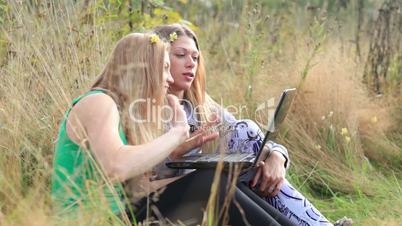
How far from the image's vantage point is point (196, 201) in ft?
9.46

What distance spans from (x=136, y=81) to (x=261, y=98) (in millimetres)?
2199

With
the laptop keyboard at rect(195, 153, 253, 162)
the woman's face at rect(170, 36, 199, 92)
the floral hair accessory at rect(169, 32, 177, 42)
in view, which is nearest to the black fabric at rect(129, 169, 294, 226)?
the laptop keyboard at rect(195, 153, 253, 162)

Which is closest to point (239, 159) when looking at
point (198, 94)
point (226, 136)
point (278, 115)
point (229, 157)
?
point (229, 157)

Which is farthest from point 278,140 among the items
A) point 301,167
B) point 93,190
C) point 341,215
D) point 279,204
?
point 93,190

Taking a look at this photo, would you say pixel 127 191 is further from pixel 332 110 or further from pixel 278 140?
pixel 332 110

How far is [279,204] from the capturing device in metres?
3.36

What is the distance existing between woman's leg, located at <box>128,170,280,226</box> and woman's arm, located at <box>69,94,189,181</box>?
0.62 feet

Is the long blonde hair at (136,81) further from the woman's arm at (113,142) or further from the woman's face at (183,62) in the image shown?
the woman's face at (183,62)

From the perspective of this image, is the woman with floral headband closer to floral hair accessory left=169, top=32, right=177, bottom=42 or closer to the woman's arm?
floral hair accessory left=169, top=32, right=177, bottom=42

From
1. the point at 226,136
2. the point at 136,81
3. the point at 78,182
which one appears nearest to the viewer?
the point at 78,182

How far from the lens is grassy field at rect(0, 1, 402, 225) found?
11.8ft

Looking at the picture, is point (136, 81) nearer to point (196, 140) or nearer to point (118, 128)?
point (118, 128)

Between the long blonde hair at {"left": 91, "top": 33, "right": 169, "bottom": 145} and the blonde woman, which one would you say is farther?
the long blonde hair at {"left": 91, "top": 33, "right": 169, "bottom": 145}

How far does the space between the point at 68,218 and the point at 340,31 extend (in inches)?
185
